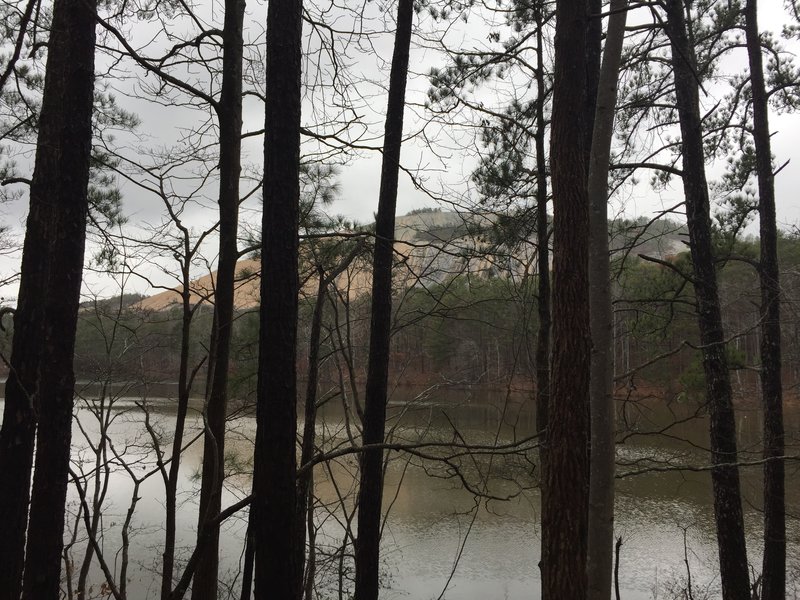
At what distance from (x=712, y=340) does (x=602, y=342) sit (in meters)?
2.85

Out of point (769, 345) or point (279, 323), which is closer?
point (279, 323)

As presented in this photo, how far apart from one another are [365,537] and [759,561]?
24.9 feet

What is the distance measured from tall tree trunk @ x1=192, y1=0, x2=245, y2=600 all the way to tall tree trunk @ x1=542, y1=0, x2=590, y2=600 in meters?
2.03

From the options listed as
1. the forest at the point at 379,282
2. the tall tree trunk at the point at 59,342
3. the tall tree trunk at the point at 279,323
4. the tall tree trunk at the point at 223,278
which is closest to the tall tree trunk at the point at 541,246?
the forest at the point at 379,282

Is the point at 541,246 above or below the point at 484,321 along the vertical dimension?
above

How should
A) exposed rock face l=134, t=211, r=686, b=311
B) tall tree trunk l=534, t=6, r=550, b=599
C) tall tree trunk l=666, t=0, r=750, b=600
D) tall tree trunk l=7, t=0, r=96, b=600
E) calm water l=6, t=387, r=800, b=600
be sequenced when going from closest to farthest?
tall tree trunk l=7, t=0, r=96, b=600
exposed rock face l=134, t=211, r=686, b=311
tall tree trunk l=666, t=0, r=750, b=600
tall tree trunk l=534, t=6, r=550, b=599
calm water l=6, t=387, r=800, b=600

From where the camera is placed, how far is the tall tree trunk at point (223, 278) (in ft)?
13.1

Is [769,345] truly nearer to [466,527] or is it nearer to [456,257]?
[456,257]

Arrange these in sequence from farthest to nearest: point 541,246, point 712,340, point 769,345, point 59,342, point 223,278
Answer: point 769,345 → point 712,340 → point 541,246 → point 223,278 → point 59,342

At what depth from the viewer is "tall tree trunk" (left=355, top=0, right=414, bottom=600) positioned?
4.34m

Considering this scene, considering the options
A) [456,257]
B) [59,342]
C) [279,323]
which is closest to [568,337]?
[279,323]

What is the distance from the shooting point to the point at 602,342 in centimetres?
316

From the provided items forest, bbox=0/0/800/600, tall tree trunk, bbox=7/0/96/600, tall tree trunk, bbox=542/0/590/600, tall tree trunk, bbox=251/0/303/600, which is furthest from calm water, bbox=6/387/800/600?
tall tree trunk, bbox=251/0/303/600

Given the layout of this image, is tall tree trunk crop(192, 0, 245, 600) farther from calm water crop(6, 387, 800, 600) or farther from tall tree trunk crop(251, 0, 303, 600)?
calm water crop(6, 387, 800, 600)
